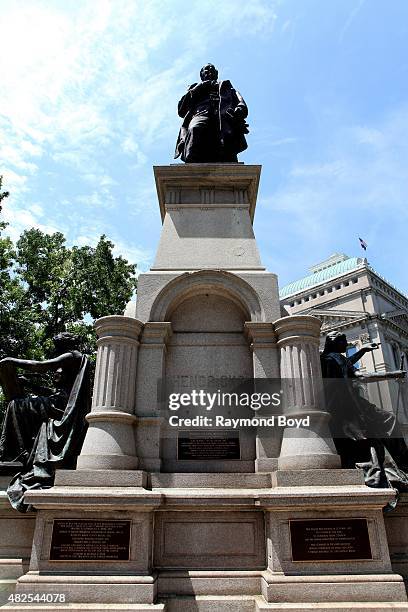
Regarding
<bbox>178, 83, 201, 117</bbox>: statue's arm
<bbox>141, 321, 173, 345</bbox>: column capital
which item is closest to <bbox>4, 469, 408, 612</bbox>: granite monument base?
<bbox>141, 321, 173, 345</bbox>: column capital

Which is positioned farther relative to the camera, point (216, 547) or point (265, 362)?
point (265, 362)

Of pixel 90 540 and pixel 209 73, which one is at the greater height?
pixel 209 73

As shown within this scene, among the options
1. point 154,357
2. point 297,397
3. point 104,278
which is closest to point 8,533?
point 154,357

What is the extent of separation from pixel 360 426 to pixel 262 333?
2.20 metres

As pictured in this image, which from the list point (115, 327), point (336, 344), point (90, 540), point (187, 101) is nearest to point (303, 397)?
point (336, 344)

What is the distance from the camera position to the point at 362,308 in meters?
57.3

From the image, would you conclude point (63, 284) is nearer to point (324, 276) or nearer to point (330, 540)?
point (330, 540)

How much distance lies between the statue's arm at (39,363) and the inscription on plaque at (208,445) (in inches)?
95.1

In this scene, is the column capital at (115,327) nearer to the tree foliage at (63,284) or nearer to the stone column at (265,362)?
the stone column at (265,362)

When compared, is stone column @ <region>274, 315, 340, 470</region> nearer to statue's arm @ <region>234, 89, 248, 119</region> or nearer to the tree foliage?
statue's arm @ <region>234, 89, 248, 119</region>

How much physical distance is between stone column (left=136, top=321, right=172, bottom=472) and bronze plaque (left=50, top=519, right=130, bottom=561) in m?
1.08

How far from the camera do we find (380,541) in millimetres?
5668

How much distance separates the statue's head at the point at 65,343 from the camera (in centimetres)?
800

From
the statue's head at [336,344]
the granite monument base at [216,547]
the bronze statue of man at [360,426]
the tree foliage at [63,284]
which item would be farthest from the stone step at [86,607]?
the tree foliage at [63,284]
